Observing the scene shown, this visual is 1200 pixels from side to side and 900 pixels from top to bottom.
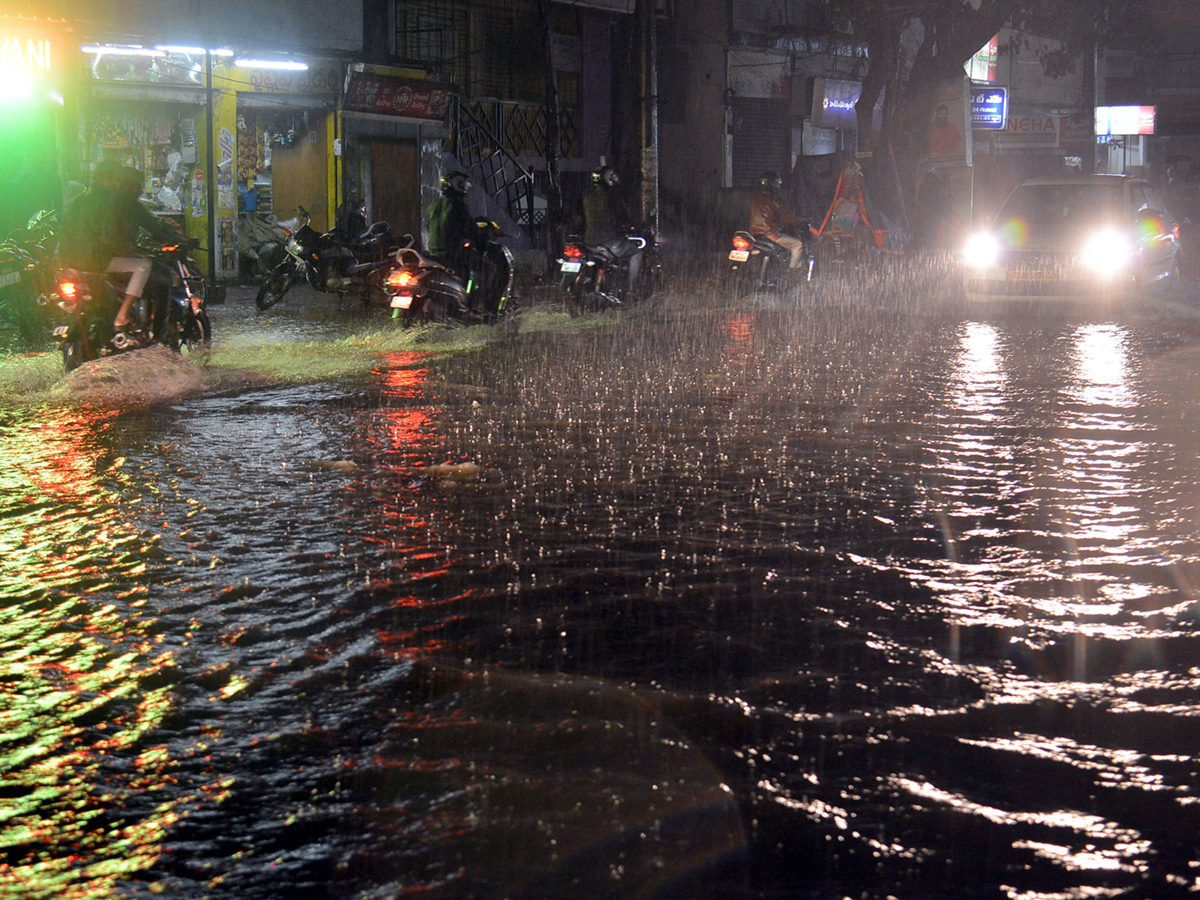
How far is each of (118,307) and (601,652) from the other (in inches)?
323

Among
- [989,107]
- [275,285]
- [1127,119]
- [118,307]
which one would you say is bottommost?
[118,307]

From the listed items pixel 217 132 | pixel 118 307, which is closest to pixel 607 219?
pixel 118 307

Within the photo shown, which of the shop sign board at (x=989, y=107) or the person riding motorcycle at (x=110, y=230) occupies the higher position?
the shop sign board at (x=989, y=107)

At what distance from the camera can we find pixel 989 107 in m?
38.6

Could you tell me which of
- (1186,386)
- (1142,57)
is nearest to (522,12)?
(1186,386)

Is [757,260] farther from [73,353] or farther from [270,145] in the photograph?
[73,353]

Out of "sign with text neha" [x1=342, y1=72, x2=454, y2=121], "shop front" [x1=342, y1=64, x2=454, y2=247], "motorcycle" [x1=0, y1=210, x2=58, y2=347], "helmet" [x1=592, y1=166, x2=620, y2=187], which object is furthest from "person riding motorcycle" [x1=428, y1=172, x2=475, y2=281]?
"sign with text neha" [x1=342, y1=72, x2=454, y2=121]

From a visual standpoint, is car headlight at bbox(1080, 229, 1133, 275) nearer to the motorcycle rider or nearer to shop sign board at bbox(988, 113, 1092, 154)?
the motorcycle rider

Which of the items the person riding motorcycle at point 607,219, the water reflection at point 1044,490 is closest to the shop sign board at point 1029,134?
the person riding motorcycle at point 607,219

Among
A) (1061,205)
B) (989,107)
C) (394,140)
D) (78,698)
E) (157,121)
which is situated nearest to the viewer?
(78,698)

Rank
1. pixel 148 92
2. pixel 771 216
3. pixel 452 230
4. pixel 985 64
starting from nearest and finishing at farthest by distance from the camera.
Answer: pixel 452 230 < pixel 771 216 < pixel 148 92 < pixel 985 64

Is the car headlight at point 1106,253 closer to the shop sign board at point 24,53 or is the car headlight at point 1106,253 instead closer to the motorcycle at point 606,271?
the motorcycle at point 606,271

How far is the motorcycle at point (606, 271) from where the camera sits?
17656 mm

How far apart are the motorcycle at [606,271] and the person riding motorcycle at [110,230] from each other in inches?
278
